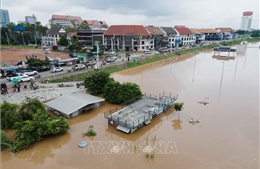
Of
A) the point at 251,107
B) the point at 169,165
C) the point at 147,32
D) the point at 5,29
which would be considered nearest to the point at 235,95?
the point at 251,107

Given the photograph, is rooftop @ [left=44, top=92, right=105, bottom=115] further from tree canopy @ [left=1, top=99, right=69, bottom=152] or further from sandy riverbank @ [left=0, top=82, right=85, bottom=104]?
sandy riverbank @ [left=0, top=82, right=85, bottom=104]

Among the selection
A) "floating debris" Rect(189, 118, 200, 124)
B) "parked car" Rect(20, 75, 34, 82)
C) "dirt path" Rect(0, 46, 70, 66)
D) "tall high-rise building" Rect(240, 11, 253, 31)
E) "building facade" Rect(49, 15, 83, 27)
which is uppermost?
"tall high-rise building" Rect(240, 11, 253, 31)

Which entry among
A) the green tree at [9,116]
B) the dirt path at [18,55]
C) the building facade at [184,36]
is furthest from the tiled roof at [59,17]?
the green tree at [9,116]

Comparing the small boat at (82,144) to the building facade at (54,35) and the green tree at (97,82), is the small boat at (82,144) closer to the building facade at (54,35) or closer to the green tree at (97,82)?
the green tree at (97,82)

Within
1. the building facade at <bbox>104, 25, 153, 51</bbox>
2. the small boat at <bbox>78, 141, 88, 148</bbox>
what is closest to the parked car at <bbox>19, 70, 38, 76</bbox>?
the small boat at <bbox>78, 141, 88, 148</bbox>

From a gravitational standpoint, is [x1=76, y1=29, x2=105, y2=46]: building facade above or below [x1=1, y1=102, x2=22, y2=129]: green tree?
above

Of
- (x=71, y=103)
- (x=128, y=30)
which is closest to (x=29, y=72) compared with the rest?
(x=71, y=103)
